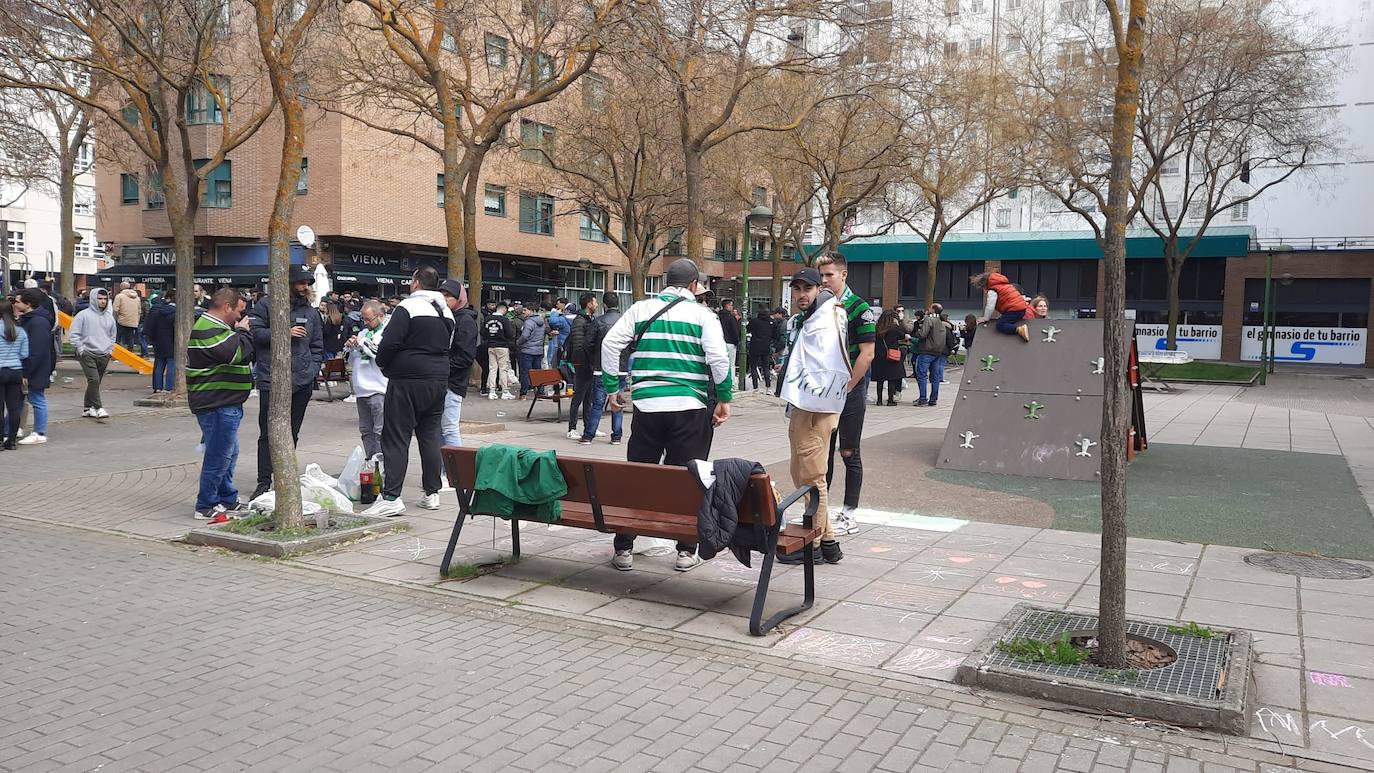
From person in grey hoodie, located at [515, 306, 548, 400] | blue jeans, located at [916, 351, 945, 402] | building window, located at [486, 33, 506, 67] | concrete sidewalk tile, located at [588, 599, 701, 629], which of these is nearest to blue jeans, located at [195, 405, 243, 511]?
concrete sidewalk tile, located at [588, 599, 701, 629]

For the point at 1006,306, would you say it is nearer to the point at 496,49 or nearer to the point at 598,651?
the point at 598,651

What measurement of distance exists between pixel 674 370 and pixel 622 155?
25.0 m

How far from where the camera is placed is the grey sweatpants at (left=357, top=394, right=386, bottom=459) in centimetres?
924

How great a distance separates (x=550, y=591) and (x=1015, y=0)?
1794 inches

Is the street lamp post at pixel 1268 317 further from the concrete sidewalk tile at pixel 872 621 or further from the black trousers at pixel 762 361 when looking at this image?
the concrete sidewalk tile at pixel 872 621

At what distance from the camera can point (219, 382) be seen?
7.99 m

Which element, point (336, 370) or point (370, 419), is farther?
point (336, 370)

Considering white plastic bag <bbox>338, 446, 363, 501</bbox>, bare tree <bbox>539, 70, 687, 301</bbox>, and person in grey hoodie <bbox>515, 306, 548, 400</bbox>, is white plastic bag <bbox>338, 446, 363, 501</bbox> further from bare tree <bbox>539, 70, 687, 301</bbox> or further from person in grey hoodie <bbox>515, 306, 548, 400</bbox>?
bare tree <bbox>539, 70, 687, 301</bbox>

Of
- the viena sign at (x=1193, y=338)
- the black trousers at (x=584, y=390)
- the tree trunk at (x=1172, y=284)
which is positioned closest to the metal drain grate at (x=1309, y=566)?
the black trousers at (x=584, y=390)

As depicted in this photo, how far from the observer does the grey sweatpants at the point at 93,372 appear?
13903 millimetres

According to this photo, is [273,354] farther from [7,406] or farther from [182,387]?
[182,387]

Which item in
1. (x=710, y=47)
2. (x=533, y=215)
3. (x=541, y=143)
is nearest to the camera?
(x=710, y=47)

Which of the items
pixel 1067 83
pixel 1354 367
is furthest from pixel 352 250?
pixel 1354 367

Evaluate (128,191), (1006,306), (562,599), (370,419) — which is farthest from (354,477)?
(128,191)
